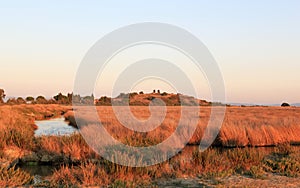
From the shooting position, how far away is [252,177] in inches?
366

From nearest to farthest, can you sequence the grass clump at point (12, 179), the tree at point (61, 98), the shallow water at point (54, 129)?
1. the grass clump at point (12, 179)
2. the shallow water at point (54, 129)
3. the tree at point (61, 98)

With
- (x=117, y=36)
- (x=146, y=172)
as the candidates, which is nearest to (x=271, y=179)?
(x=146, y=172)

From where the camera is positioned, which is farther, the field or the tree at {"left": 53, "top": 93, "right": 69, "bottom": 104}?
the tree at {"left": 53, "top": 93, "right": 69, "bottom": 104}

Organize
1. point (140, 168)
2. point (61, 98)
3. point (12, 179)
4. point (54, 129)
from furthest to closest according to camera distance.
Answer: point (61, 98)
point (54, 129)
point (140, 168)
point (12, 179)

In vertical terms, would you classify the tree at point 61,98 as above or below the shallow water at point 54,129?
above

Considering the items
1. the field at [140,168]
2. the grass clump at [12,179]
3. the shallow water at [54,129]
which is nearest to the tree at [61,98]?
the shallow water at [54,129]

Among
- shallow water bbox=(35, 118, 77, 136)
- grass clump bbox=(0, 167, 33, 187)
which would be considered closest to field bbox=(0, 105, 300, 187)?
grass clump bbox=(0, 167, 33, 187)

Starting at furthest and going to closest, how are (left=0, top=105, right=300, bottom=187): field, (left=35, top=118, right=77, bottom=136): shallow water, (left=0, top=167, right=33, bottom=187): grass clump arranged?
(left=35, top=118, right=77, bottom=136): shallow water < (left=0, top=105, right=300, bottom=187): field < (left=0, top=167, right=33, bottom=187): grass clump

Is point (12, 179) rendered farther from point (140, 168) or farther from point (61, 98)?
point (61, 98)

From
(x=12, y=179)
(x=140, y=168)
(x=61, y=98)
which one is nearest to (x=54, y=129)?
(x=12, y=179)

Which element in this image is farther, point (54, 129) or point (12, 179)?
point (54, 129)

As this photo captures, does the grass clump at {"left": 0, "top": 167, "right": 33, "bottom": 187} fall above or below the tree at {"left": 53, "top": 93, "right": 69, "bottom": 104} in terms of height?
below

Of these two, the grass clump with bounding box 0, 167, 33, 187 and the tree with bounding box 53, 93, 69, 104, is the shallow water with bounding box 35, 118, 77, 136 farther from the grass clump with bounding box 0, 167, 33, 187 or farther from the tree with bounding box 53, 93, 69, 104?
the tree with bounding box 53, 93, 69, 104

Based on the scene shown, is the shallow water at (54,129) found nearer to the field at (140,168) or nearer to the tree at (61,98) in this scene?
the field at (140,168)
